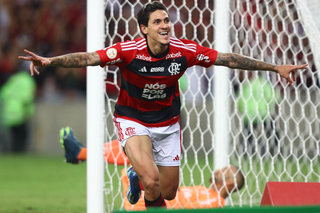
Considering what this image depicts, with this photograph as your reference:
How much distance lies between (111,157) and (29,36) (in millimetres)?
7168

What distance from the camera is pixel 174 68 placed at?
133 inches

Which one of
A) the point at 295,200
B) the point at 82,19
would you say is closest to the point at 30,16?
the point at 82,19

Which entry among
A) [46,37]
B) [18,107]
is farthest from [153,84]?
[46,37]

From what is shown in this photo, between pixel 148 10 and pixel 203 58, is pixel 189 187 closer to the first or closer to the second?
pixel 203 58

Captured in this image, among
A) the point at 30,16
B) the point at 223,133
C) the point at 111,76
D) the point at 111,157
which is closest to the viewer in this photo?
the point at 111,157

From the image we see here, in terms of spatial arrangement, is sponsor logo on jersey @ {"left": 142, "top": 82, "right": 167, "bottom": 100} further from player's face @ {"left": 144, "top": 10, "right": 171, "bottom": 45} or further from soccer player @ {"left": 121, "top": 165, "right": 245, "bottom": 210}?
soccer player @ {"left": 121, "top": 165, "right": 245, "bottom": 210}

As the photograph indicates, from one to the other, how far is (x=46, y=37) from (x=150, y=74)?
796cm

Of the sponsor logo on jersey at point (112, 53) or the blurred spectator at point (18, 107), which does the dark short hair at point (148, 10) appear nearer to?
the sponsor logo on jersey at point (112, 53)

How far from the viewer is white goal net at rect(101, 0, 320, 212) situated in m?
4.61

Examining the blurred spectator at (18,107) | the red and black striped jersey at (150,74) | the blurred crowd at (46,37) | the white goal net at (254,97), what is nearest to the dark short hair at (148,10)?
the red and black striped jersey at (150,74)

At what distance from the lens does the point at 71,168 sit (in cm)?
770

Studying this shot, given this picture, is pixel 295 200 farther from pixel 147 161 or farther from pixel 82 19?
pixel 82 19

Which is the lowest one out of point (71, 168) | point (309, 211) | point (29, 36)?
point (71, 168)

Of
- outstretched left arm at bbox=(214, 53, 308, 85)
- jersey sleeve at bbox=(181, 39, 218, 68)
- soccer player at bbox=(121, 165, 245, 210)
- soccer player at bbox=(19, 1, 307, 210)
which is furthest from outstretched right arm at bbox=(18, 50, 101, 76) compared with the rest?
soccer player at bbox=(121, 165, 245, 210)
